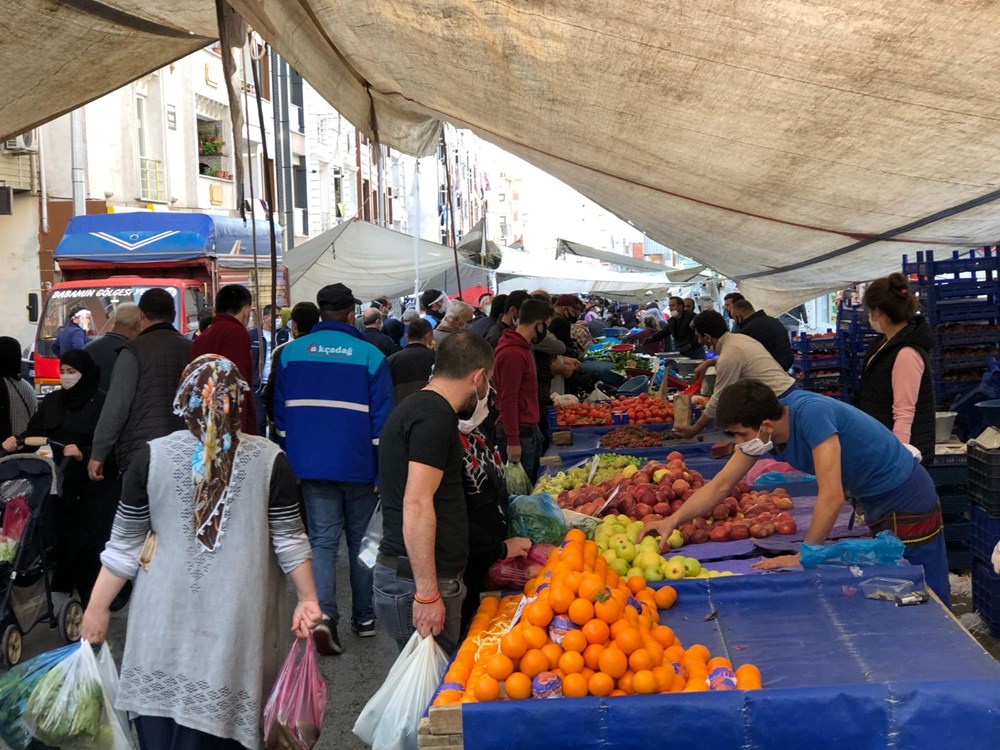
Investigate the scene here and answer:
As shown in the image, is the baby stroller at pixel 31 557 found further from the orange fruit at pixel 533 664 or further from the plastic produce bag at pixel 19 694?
the orange fruit at pixel 533 664

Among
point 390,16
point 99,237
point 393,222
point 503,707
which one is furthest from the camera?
point 393,222

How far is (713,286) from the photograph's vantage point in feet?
131

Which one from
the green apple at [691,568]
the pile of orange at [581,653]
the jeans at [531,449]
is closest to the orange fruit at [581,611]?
the pile of orange at [581,653]

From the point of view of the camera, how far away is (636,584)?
14.6 ft

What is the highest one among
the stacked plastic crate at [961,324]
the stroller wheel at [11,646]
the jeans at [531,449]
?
the stacked plastic crate at [961,324]

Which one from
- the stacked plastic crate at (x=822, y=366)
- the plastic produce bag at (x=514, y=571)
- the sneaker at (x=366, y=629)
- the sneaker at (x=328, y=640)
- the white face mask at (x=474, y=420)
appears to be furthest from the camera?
the stacked plastic crate at (x=822, y=366)

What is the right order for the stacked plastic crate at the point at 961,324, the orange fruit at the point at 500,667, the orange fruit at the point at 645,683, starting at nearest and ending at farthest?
the orange fruit at the point at 645,683 → the orange fruit at the point at 500,667 → the stacked plastic crate at the point at 961,324

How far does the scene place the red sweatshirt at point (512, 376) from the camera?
7.99 metres

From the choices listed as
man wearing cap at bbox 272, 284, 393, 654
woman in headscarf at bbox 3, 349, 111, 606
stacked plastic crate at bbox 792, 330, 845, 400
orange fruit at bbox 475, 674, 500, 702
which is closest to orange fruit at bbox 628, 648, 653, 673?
orange fruit at bbox 475, 674, 500, 702

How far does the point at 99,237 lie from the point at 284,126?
6009 mm

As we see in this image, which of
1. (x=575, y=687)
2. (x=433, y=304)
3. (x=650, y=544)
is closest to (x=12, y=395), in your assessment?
(x=650, y=544)

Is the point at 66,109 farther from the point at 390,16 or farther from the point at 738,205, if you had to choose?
the point at 738,205

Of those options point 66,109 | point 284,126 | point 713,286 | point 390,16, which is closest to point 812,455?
point 390,16

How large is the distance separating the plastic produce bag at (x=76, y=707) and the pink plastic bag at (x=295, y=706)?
514mm
